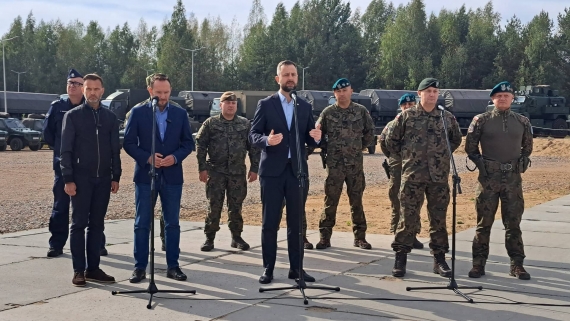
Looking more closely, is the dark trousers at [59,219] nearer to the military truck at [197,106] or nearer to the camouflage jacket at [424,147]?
the camouflage jacket at [424,147]

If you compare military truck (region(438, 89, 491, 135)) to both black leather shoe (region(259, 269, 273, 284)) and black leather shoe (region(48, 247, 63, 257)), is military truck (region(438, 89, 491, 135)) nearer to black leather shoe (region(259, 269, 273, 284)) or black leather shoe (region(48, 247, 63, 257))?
black leather shoe (region(48, 247, 63, 257))

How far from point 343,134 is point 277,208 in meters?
2.27

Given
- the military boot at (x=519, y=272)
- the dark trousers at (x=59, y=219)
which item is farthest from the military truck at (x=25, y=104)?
the military boot at (x=519, y=272)

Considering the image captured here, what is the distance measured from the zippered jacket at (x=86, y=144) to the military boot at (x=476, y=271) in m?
3.78

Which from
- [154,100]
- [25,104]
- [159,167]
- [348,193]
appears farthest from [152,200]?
[25,104]

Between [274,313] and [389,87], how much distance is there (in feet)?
280

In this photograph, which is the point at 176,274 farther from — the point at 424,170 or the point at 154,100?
the point at 424,170

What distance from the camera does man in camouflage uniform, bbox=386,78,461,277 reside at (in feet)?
26.8

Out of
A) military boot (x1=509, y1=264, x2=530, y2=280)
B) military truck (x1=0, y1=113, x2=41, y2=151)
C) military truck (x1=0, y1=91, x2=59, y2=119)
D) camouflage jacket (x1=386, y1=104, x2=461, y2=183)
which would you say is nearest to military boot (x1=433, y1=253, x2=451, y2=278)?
military boot (x1=509, y1=264, x2=530, y2=280)

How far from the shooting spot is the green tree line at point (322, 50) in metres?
85.6

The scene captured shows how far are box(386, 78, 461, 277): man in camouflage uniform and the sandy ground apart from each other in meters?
3.16

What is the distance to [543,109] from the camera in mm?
49938

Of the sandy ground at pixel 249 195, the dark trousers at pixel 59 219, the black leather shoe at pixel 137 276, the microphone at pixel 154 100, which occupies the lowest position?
the sandy ground at pixel 249 195

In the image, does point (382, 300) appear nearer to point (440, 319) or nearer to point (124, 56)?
point (440, 319)
